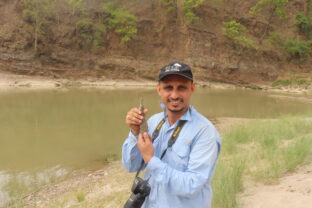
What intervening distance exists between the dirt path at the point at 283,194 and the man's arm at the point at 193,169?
2316mm

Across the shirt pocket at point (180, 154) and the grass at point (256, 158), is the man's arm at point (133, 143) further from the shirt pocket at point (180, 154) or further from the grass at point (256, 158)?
the grass at point (256, 158)

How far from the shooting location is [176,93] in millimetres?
2131

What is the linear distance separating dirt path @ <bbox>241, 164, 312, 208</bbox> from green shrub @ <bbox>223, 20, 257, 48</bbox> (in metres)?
31.5

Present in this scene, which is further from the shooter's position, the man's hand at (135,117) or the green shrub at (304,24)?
the green shrub at (304,24)

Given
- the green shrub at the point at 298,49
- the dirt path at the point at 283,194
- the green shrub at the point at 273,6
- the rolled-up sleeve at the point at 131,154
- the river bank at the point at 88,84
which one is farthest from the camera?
the green shrub at the point at 298,49

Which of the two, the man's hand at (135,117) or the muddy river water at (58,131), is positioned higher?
the man's hand at (135,117)

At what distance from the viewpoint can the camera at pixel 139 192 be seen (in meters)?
2.07

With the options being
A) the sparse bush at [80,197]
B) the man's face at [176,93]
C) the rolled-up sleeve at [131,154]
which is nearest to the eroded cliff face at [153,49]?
the sparse bush at [80,197]

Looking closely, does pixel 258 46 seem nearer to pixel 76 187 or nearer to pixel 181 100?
pixel 76 187

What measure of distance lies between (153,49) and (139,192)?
112 ft

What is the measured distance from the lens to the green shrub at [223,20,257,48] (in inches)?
1375

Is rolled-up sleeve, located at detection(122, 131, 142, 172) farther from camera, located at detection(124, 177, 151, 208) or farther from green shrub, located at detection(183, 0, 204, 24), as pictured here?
green shrub, located at detection(183, 0, 204, 24)

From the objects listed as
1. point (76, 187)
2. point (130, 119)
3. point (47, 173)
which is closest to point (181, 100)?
point (130, 119)

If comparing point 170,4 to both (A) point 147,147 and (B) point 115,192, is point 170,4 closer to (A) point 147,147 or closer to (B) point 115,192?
(B) point 115,192
